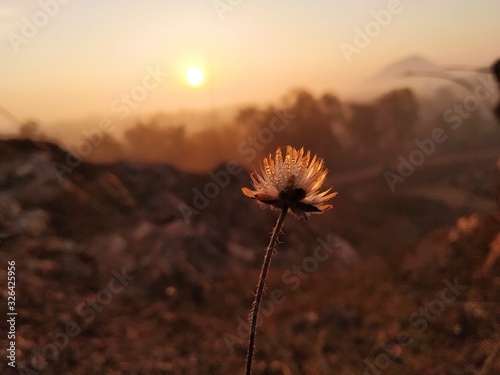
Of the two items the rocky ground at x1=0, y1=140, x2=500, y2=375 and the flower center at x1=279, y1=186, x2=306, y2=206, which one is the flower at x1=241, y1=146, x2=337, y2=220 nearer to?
the flower center at x1=279, y1=186, x2=306, y2=206

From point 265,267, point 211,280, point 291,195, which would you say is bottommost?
point 265,267

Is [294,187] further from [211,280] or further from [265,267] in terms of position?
[211,280]

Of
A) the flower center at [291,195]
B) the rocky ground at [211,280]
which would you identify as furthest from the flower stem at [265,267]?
the rocky ground at [211,280]

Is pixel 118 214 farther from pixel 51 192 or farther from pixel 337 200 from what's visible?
pixel 337 200

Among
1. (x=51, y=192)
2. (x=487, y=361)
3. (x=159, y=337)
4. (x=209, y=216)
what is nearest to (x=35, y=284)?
(x=159, y=337)

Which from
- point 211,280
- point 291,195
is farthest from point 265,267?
point 211,280

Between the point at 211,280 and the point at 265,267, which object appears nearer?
the point at 265,267
